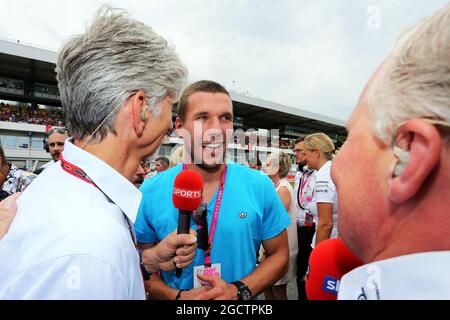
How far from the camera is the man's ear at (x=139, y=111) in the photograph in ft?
3.61

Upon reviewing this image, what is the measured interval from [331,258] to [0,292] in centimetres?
94

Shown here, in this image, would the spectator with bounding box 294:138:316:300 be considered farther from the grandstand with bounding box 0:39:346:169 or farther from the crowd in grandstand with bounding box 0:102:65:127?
the crowd in grandstand with bounding box 0:102:65:127

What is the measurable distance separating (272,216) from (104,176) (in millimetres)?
1034

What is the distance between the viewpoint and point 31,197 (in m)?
0.91

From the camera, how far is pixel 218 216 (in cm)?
164

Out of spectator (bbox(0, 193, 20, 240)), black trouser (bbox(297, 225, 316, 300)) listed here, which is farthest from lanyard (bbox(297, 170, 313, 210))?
spectator (bbox(0, 193, 20, 240))

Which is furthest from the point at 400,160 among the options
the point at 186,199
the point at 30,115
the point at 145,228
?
the point at 30,115

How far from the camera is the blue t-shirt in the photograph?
5.23 feet

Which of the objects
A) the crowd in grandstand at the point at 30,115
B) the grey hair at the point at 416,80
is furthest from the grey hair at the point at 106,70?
the crowd in grandstand at the point at 30,115

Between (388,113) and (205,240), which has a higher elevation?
(388,113)

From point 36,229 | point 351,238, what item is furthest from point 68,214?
point 351,238

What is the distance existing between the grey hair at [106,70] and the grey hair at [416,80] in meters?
0.79

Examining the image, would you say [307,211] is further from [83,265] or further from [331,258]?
[83,265]

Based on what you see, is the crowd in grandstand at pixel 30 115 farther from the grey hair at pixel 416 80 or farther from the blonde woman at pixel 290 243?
the grey hair at pixel 416 80
